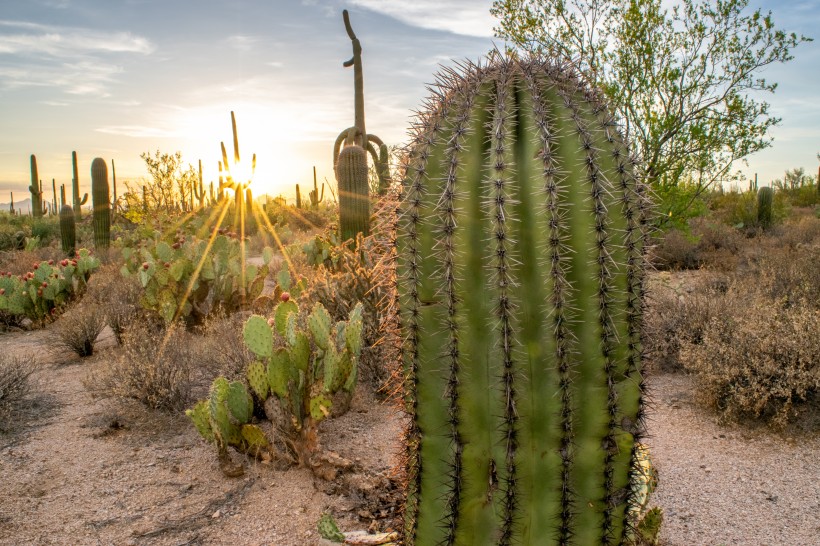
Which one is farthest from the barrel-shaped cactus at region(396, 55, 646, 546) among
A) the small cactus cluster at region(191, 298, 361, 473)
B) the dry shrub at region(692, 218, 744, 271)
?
the dry shrub at region(692, 218, 744, 271)

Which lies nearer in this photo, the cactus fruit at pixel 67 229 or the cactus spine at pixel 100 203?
the cactus fruit at pixel 67 229

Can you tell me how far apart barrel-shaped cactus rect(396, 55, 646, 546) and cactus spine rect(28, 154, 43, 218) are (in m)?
30.8

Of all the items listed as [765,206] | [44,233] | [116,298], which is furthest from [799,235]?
[44,233]

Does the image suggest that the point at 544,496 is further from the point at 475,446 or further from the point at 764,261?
the point at 764,261

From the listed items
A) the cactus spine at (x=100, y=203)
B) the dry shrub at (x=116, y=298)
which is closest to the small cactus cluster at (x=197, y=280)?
the dry shrub at (x=116, y=298)

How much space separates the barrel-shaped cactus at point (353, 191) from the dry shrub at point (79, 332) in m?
3.57

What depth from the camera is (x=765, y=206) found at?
604 inches

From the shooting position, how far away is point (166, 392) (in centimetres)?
→ 463

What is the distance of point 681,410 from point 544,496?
9.84ft

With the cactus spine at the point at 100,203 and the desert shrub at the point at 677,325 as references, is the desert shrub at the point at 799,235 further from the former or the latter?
the cactus spine at the point at 100,203

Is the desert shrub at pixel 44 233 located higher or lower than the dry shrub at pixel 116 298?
higher

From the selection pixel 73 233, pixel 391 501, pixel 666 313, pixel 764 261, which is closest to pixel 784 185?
pixel 764 261

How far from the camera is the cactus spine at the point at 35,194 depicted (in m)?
29.8

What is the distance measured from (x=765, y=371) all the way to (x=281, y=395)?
3283 millimetres
